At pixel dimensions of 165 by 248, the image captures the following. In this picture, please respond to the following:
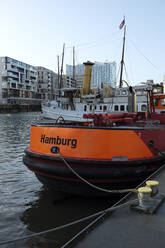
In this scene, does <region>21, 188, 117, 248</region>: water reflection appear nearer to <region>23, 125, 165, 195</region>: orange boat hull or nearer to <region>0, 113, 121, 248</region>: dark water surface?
<region>0, 113, 121, 248</region>: dark water surface

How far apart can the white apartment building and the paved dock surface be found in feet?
300

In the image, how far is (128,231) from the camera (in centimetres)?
314

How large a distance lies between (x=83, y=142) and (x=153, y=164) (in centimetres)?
216

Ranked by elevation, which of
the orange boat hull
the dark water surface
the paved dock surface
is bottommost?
the dark water surface

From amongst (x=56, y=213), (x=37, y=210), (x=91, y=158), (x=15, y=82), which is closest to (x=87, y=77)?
(x=91, y=158)

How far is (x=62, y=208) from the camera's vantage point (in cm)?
539

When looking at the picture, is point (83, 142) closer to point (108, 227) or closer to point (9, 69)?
point (108, 227)

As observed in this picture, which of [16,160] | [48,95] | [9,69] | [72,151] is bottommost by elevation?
[16,160]

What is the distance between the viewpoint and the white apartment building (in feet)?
299

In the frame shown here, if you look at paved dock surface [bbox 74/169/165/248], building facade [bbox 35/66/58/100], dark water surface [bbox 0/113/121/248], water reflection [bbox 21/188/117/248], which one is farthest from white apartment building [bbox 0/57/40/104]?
paved dock surface [bbox 74/169/165/248]

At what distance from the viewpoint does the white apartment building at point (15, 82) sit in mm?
91125

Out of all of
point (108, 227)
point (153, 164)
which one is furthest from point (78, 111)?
point (108, 227)

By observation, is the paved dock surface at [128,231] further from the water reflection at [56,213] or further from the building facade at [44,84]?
the building facade at [44,84]

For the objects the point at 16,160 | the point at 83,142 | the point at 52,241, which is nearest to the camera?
the point at 52,241
